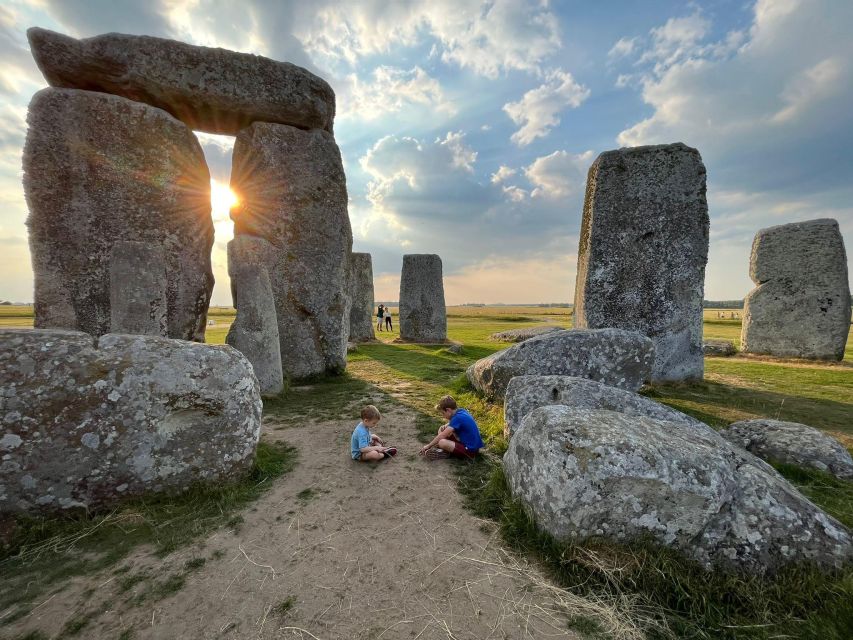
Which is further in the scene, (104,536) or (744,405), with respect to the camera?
(744,405)

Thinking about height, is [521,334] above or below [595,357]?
below

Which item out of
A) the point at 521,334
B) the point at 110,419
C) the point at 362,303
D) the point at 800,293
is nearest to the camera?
the point at 110,419

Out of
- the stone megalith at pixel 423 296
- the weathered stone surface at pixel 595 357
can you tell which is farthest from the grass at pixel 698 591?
the stone megalith at pixel 423 296

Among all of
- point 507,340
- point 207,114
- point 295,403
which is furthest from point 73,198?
point 507,340

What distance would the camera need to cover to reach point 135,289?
225 inches

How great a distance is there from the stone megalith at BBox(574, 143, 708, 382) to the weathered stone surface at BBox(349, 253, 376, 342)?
415 inches

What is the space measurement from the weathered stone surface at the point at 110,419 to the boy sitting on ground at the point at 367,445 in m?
1.15

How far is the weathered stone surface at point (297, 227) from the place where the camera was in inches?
313

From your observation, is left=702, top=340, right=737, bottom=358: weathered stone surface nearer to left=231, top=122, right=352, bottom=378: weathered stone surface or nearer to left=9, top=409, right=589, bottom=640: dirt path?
left=231, top=122, right=352, bottom=378: weathered stone surface

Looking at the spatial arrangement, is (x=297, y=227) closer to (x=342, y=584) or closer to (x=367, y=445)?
(x=367, y=445)

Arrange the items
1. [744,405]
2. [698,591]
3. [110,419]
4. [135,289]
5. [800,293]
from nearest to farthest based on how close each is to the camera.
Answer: [698,591] → [110,419] → [135,289] → [744,405] → [800,293]

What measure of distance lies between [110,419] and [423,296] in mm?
13266

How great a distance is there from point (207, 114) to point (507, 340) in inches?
509

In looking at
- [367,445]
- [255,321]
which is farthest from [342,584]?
[255,321]
